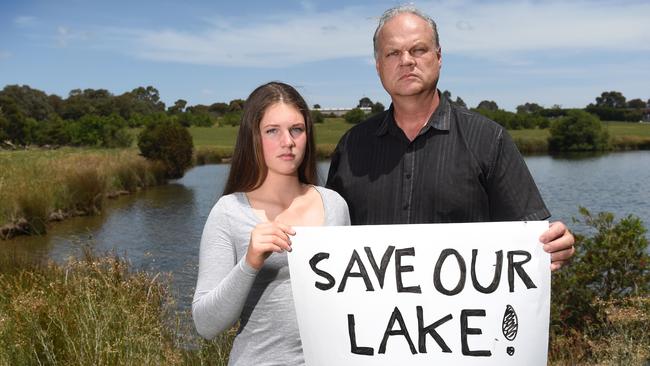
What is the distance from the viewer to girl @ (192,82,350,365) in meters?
2.09

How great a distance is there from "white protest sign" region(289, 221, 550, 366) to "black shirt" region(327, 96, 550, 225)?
463 millimetres

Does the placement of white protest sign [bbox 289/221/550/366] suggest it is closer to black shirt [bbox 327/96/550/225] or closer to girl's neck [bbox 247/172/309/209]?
girl's neck [bbox 247/172/309/209]

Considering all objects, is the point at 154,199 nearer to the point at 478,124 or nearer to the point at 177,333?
the point at 177,333

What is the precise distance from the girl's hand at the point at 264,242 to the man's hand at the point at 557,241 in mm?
910

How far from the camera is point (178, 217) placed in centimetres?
2381

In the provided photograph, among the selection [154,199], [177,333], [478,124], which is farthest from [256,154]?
[154,199]

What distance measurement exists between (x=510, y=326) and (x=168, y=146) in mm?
35895

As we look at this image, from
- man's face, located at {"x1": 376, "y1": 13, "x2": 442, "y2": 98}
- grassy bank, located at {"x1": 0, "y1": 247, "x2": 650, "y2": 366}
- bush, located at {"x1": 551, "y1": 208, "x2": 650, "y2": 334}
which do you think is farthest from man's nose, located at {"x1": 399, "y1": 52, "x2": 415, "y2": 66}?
bush, located at {"x1": 551, "y1": 208, "x2": 650, "y2": 334}

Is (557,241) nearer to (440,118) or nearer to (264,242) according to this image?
(440,118)

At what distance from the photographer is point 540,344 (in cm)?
234

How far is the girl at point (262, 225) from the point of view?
6.86 ft

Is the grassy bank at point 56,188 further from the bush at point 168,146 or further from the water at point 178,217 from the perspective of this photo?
the bush at point 168,146

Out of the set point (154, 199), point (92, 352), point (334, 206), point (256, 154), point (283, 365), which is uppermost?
point (256, 154)

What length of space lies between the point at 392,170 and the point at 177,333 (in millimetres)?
3244
